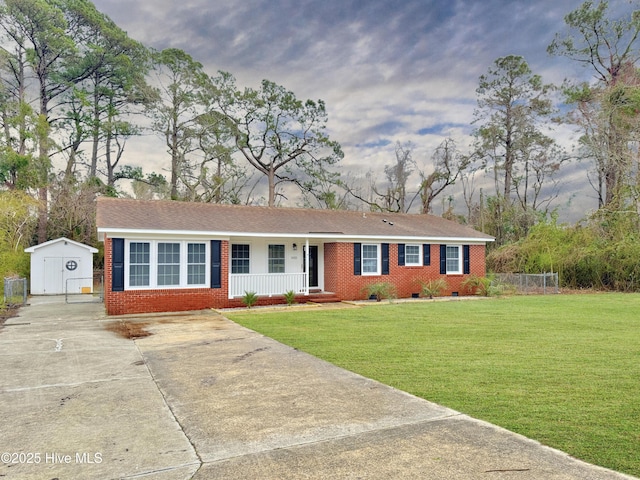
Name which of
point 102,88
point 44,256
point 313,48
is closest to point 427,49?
point 313,48

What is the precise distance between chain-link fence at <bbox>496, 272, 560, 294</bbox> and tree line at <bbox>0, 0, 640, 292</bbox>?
284cm

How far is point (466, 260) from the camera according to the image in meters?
19.1

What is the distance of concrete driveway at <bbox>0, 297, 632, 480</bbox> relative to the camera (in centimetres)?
325

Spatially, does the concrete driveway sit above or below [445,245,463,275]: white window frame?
below

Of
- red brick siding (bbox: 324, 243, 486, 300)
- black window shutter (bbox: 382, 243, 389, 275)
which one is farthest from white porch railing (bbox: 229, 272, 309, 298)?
black window shutter (bbox: 382, 243, 389, 275)

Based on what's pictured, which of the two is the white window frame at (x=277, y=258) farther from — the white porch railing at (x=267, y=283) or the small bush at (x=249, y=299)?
the small bush at (x=249, y=299)

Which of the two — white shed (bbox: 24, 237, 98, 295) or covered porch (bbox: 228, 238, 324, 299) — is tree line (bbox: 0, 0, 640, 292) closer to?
white shed (bbox: 24, 237, 98, 295)

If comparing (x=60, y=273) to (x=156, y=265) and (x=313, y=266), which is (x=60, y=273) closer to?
(x=156, y=265)

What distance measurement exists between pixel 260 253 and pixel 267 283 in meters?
1.45

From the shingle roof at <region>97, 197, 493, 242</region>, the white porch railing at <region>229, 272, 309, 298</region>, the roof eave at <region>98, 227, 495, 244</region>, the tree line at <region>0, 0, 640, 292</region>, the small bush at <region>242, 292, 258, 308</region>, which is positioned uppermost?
the tree line at <region>0, 0, 640, 292</region>

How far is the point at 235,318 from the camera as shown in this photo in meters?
11.9

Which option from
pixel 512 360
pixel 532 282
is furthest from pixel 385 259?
pixel 512 360

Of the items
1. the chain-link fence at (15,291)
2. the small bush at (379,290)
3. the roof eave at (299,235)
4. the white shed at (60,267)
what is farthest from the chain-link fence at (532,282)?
the chain-link fence at (15,291)

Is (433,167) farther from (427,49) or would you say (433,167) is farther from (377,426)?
(377,426)
